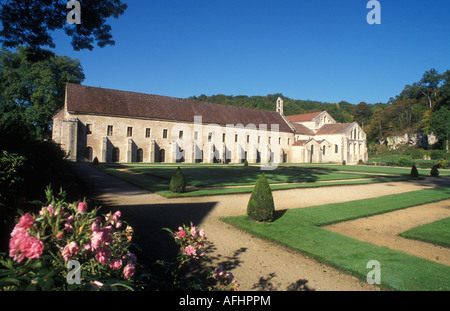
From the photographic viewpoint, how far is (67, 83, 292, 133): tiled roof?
35.5 metres

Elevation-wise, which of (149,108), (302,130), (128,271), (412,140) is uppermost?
(149,108)

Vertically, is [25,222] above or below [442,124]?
below

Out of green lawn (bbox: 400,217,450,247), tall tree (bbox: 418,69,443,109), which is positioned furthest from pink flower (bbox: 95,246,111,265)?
tall tree (bbox: 418,69,443,109)

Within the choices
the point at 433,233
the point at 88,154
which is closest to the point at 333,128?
the point at 88,154

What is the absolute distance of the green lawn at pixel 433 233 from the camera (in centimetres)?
704

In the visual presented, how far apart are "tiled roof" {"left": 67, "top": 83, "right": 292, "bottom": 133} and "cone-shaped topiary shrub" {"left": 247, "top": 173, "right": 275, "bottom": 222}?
32607 millimetres

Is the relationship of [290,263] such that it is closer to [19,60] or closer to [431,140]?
[19,60]

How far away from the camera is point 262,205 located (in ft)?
27.7

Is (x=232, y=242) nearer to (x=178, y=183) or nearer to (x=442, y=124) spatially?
(x=178, y=183)

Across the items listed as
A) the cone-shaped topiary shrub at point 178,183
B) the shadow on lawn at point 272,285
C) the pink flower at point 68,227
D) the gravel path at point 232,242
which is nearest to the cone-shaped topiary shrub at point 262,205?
the gravel path at point 232,242

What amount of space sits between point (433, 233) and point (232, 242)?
5.98 m

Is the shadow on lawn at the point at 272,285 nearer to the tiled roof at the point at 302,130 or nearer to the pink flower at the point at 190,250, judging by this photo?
the pink flower at the point at 190,250
